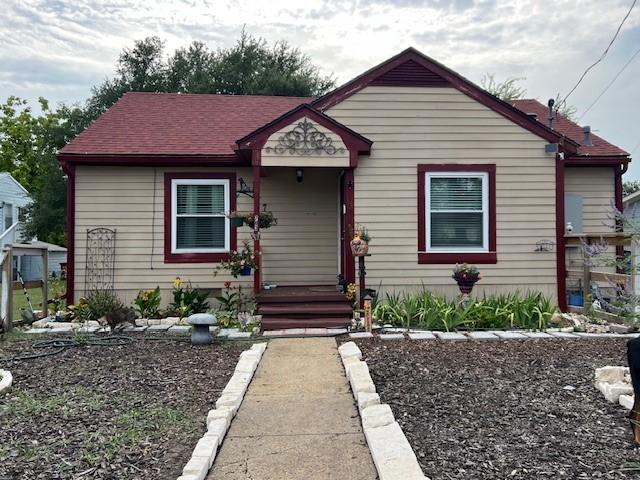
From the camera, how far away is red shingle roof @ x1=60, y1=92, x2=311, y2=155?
8.76m

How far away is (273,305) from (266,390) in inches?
126

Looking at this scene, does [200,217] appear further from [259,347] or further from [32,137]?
[32,137]

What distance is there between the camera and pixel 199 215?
8.86 metres

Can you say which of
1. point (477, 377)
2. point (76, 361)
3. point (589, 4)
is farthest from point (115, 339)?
point (589, 4)

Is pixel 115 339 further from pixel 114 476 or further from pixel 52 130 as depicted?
pixel 52 130

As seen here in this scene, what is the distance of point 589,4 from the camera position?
9.98m

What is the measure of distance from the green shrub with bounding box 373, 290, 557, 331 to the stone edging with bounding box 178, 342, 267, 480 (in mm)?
2552

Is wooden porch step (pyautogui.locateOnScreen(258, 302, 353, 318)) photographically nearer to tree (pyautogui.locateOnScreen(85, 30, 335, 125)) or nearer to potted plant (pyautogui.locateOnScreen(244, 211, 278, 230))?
potted plant (pyautogui.locateOnScreen(244, 211, 278, 230))

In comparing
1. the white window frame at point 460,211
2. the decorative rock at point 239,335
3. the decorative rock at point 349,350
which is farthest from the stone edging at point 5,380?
the white window frame at point 460,211

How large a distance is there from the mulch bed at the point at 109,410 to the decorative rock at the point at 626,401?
2.99 m

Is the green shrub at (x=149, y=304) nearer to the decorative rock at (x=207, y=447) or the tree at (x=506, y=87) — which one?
the decorative rock at (x=207, y=447)

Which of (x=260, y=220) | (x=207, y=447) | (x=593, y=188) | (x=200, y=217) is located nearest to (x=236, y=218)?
(x=260, y=220)

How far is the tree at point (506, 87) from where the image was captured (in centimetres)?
2416

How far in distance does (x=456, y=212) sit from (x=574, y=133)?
14.0 ft
